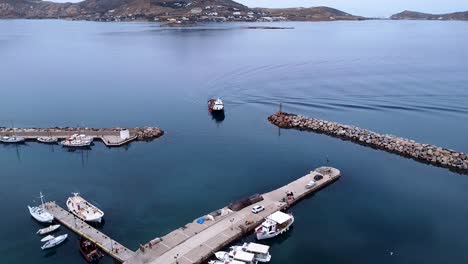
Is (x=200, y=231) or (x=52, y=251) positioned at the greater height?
(x=200, y=231)

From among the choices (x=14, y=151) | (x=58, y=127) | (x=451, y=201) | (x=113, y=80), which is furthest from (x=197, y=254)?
(x=113, y=80)

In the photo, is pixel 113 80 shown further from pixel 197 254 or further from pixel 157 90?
pixel 197 254

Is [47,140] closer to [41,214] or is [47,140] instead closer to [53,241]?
[41,214]

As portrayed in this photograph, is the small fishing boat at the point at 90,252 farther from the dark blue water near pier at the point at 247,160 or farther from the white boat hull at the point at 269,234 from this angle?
the white boat hull at the point at 269,234

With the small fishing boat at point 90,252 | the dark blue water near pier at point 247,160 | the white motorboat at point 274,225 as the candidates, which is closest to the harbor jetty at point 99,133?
the dark blue water near pier at point 247,160

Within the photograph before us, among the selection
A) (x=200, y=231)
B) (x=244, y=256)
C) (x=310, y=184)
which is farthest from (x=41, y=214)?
(x=310, y=184)

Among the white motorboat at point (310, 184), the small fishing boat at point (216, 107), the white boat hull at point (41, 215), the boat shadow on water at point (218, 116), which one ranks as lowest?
the white boat hull at point (41, 215)

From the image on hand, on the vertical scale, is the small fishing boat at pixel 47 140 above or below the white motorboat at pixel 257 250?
above
